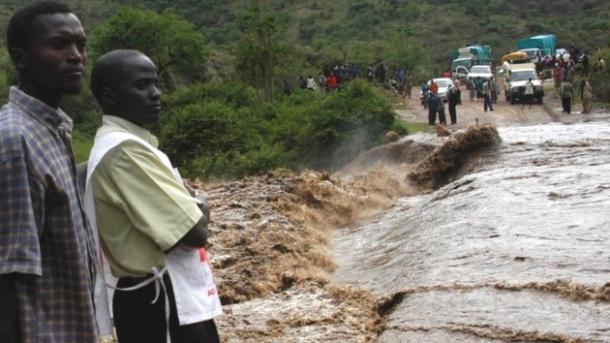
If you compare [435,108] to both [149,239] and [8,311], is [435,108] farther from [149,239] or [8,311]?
[8,311]

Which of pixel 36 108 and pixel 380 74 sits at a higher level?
pixel 36 108

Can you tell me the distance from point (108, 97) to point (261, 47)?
3353cm

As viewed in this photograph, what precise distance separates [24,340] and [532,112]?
29256mm

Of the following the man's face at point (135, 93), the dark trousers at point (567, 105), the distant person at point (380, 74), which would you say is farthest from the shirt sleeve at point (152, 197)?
the distant person at point (380, 74)

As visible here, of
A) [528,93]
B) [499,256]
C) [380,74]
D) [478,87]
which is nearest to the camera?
[499,256]

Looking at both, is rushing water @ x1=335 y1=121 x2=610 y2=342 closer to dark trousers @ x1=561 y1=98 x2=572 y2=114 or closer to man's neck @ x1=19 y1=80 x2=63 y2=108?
man's neck @ x1=19 y1=80 x2=63 y2=108

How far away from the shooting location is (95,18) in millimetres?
62500

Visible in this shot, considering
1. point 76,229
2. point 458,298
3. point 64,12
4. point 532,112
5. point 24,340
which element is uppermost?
point 64,12

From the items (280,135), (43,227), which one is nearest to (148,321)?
(43,227)

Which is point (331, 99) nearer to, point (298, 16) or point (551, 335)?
point (551, 335)

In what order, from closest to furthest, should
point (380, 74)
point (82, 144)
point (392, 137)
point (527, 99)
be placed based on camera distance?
point (392, 137) < point (82, 144) < point (527, 99) < point (380, 74)

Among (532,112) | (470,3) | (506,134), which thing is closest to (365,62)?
(532,112)

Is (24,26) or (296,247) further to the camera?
(296,247)

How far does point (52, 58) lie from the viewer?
3000 millimetres
